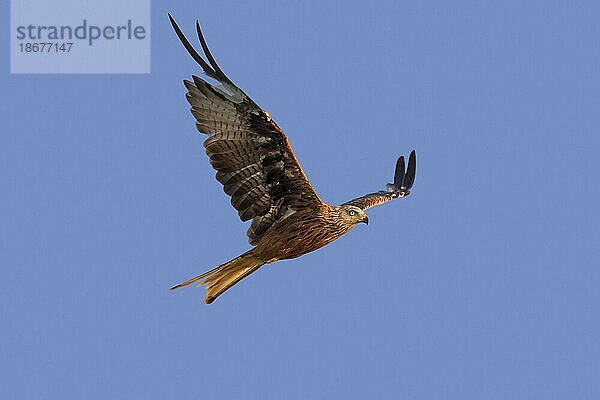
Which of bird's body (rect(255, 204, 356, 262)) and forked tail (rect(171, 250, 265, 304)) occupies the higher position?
bird's body (rect(255, 204, 356, 262))

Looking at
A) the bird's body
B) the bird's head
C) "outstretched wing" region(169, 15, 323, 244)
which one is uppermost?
"outstretched wing" region(169, 15, 323, 244)

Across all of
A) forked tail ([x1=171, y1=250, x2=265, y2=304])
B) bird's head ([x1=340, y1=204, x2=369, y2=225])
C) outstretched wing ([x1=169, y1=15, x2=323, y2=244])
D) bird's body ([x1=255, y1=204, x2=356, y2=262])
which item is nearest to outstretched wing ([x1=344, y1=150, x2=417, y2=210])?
bird's head ([x1=340, y1=204, x2=369, y2=225])

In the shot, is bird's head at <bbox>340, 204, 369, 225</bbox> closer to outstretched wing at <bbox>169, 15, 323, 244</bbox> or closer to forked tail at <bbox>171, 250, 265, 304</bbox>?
outstretched wing at <bbox>169, 15, 323, 244</bbox>

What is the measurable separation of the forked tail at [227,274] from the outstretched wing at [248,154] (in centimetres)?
33

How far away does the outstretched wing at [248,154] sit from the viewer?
10.0 meters

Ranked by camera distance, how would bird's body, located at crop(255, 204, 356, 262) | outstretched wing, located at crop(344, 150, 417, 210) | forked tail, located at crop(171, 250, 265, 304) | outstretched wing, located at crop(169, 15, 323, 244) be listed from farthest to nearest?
outstretched wing, located at crop(344, 150, 417, 210)
forked tail, located at crop(171, 250, 265, 304)
bird's body, located at crop(255, 204, 356, 262)
outstretched wing, located at crop(169, 15, 323, 244)

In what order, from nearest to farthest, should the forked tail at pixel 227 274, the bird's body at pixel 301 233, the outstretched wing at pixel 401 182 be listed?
the bird's body at pixel 301 233 → the forked tail at pixel 227 274 → the outstretched wing at pixel 401 182

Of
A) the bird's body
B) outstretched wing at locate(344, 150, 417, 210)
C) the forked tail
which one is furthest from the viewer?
outstretched wing at locate(344, 150, 417, 210)

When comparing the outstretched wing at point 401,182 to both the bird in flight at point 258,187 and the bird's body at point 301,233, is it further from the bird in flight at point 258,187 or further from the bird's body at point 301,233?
the bird's body at point 301,233

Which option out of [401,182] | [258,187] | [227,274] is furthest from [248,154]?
[401,182]

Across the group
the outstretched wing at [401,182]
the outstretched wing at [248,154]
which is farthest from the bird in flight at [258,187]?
the outstretched wing at [401,182]

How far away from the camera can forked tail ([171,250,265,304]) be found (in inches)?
428

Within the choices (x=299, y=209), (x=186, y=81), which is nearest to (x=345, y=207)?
(x=299, y=209)

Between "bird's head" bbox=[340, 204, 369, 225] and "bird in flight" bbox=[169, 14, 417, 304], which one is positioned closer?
"bird in flight" bbox=[169, 14, 417, 304]
